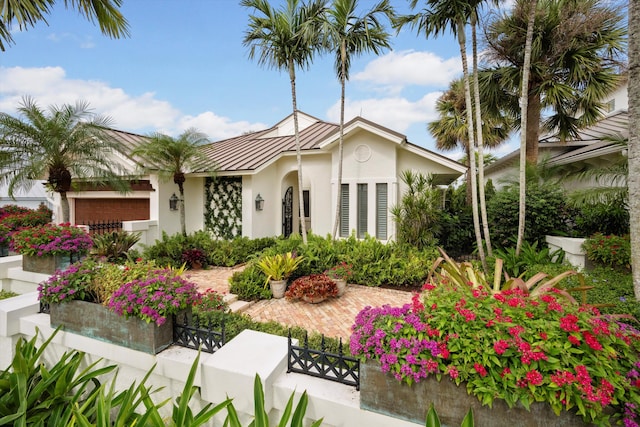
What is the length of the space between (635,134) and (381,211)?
733 cm

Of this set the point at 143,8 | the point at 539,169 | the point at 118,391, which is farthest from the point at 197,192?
the point at 539,169

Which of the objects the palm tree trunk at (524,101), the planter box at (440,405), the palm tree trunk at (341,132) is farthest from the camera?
the palm tree trunk at (341,132)

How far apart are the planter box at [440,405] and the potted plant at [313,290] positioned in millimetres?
4935

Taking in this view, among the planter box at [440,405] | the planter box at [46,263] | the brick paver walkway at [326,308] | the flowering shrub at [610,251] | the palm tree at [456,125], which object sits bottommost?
the brick paver walkway at [326,308]

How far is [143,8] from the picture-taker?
8.22 meters

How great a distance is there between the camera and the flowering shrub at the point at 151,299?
333 cm

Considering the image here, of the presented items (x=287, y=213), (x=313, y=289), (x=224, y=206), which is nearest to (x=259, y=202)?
(x=224, y=206)

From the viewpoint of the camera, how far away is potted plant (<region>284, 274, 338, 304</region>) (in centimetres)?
749

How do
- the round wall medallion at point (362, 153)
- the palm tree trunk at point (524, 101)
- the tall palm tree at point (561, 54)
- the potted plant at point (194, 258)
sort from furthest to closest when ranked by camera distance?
the round wall medallion at point (362, 153) < the potted plant at point (194, 258) < the tall palm tree at point (561, 54) < the palm tree trunk at point (524, 101)

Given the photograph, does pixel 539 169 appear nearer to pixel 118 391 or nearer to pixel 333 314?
pixel 333 314

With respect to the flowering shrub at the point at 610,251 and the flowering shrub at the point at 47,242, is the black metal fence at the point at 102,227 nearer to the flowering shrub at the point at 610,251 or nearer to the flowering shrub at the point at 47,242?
the flowering shrub at the point at 47,242

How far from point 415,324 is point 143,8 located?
10.8 m

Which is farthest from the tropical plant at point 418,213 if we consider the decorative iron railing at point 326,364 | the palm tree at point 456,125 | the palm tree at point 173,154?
the palm tree at point 173,154

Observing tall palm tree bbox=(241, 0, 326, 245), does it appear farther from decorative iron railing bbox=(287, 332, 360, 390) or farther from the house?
decorative iron railing bbox=(287, 332, 360, 390)
